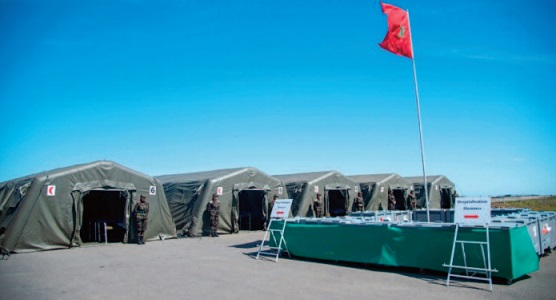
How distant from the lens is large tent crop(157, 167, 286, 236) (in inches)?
624

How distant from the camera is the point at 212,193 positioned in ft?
52.6

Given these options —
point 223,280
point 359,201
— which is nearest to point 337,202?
point 359,201

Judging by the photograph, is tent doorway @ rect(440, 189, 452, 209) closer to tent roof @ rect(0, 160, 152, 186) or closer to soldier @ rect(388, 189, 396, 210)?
soldier @ rect(388, 189, 396, 210)

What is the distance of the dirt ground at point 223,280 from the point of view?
642 centimetres

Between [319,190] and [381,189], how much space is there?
5.31m

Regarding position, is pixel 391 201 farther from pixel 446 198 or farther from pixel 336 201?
pixel 446 198

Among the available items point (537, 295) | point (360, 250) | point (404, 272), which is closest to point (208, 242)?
point (360, 250)

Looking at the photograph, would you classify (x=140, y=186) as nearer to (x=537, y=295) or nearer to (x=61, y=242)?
(x=61, y=242)

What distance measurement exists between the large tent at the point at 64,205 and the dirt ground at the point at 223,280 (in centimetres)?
89

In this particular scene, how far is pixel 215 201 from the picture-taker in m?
15.8

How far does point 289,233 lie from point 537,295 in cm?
561

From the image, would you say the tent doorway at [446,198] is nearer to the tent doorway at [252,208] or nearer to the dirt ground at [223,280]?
the tent doorway at [252,208]

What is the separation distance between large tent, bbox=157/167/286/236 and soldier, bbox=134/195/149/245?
91.8 inches

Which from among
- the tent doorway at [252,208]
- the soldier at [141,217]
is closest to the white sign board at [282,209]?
the soldier at [141,217]
